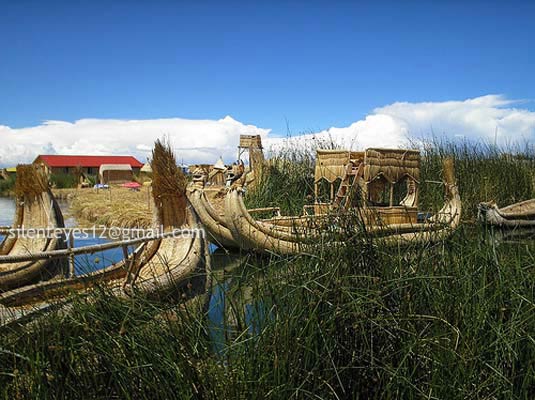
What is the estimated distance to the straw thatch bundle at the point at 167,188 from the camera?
5.00 metres

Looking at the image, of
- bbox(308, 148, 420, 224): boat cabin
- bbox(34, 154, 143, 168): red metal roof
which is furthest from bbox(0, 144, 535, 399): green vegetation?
bbox(34, 154, 143, 168): red metal roof

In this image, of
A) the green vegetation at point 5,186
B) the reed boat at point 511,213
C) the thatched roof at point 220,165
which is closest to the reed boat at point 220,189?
the thatched roof at point 220,165

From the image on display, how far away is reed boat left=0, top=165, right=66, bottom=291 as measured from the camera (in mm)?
5547

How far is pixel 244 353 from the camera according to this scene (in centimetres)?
240

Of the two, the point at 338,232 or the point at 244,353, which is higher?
the point at 338,232

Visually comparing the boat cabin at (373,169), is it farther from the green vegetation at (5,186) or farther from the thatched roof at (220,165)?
the green vegetation at (5,186)

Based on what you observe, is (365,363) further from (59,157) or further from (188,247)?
(59,157)

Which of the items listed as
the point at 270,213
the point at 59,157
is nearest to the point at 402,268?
the point at 270,213

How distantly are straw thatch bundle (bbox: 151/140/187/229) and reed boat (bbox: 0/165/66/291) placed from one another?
110 centimetres

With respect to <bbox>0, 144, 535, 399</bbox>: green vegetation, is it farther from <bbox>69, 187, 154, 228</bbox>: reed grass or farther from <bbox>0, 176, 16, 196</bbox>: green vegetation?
<bbox>0, 176, 16, 196</bbox>: green vegetation

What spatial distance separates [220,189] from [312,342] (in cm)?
1379

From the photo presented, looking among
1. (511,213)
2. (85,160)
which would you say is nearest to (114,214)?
(511,213)

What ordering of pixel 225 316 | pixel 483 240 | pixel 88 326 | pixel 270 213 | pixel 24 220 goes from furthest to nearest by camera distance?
pixel 270 213 < pixel 24 220 < pixel 483 240 < pixel 225 316 < pixel 88 326

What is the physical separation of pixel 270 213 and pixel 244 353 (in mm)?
9925
